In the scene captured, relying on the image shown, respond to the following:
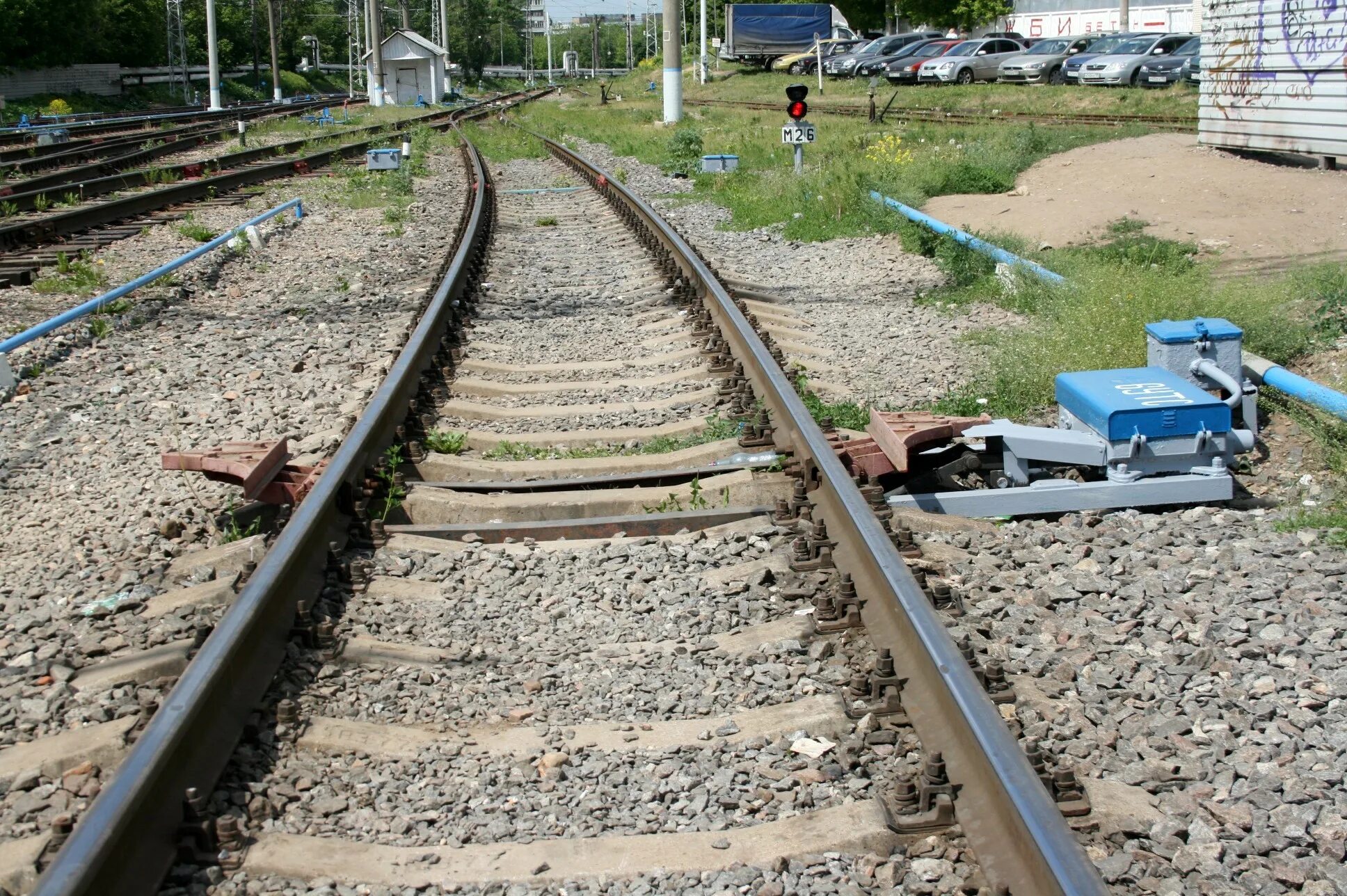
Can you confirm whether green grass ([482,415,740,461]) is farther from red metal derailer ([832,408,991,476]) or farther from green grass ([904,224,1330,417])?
green grass ([904,224,1330,417])

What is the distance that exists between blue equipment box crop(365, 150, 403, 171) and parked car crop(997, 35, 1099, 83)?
1978cm

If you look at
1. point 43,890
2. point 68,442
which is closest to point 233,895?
point 43,890

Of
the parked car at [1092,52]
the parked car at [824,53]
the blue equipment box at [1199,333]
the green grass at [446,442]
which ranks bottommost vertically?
the green grass at [446,442]

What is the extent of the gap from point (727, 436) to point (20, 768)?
3.37 m

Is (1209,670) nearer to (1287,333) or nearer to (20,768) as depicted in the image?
(20,768)

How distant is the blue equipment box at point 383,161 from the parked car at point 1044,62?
19776 millimetres

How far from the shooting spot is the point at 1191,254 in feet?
32.4

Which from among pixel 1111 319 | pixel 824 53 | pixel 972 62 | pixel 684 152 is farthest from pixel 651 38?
pixel 1111 319

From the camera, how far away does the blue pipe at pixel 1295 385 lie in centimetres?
556

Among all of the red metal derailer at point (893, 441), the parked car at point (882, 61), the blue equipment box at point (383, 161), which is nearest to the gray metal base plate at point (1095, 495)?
the red metal derailer at point (893, 441)

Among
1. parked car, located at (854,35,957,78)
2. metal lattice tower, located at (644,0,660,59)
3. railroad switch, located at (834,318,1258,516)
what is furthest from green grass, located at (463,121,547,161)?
metal lattice tower, located at (644,0,660,59)

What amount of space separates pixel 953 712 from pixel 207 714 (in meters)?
1.83

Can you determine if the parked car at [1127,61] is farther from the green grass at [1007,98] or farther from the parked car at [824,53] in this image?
the parked car at [824,53]

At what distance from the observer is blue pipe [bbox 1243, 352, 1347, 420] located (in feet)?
18.2
